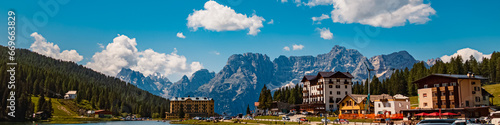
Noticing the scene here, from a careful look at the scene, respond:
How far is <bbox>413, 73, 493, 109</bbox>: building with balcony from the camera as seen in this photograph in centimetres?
10169

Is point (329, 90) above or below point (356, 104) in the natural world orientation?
above

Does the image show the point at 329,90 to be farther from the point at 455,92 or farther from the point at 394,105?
the point at 455,92

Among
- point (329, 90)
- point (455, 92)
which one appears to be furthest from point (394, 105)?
point (329, 90)

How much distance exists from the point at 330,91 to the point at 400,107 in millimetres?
56843

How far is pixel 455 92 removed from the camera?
334ft

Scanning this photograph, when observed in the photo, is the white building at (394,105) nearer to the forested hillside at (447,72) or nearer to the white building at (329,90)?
the white building at (329,90)

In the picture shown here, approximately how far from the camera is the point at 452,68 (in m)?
176

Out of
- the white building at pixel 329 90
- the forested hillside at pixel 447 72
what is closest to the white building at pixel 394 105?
the white building at pixel 329 90

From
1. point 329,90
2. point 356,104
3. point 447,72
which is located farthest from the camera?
point 447,72

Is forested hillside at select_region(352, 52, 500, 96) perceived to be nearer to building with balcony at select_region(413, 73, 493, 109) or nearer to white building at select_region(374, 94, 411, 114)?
white building at select_region(374, 94, 411, 114)

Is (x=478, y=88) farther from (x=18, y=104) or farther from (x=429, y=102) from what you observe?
(x=18, y=104)

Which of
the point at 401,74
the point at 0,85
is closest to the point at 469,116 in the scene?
the point at 401,74

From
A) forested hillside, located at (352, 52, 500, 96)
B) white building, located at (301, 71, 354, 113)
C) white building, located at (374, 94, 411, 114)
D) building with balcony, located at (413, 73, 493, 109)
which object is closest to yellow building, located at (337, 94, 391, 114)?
white building, located at (374, 94, 411, 114)

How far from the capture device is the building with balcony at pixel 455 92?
102 metres
